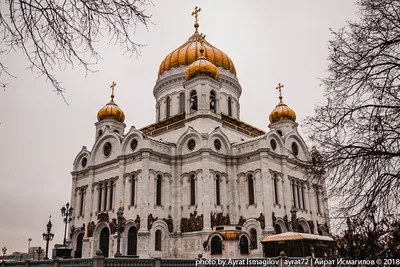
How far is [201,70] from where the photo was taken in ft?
106

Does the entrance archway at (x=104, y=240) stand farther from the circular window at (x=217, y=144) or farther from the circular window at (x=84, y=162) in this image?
the circular window at (x=217, y=144)

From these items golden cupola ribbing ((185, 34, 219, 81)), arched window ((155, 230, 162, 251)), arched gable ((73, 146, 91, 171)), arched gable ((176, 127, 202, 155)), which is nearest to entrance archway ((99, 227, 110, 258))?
arched window ((155, 230, 162, 251))

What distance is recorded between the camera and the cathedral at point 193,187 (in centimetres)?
2736

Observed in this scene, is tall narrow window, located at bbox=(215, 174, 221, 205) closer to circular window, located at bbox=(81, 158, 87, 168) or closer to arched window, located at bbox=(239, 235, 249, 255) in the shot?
arched window, located at bbox=(239, 235, 249, 255)

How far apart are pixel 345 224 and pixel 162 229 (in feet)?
71.7

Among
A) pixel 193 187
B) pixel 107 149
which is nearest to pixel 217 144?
pixel 193 187

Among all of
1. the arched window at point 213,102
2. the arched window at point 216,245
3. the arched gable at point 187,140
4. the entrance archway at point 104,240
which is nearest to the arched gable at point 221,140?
the arched gable at point 187,140

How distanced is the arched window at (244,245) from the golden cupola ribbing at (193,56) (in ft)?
59.4

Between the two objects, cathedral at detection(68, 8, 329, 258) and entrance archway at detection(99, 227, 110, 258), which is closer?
cathedral at detection(68, 8, 329, 258)

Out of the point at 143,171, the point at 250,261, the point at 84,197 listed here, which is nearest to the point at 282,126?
the point at 143,171

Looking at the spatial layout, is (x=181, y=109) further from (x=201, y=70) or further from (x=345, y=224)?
(x=345, y=224)

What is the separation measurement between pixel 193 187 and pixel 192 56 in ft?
A: 45.5

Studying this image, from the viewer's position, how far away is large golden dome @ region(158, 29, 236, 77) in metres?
37.7

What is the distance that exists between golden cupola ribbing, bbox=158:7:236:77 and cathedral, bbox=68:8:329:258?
5.15 meters
